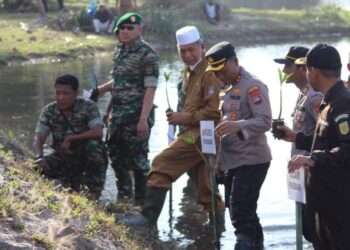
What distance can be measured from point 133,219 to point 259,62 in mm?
15977

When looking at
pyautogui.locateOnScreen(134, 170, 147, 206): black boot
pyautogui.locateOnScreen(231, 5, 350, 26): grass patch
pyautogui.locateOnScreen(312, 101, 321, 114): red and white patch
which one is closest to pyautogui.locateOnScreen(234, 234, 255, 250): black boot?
pyautogui.locateOnScreen(312, 101, 321, 114): red and white patch

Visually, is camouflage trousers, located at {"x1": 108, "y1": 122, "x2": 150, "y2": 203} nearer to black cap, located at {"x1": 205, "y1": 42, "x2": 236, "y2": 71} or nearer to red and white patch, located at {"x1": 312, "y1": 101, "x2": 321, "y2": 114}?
black cap, located at {"x1": 205, "y1": 42, "x2": 236, "y2": 71}

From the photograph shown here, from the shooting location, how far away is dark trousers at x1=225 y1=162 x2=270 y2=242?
605 centimetres

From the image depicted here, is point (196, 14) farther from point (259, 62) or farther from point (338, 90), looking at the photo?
point (338, 90)

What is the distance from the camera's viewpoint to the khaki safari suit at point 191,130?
677 centimetres

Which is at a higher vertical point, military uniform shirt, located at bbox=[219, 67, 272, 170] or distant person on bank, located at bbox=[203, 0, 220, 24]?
military uniform shirt, located at bbox=[219, 67, 272, 170]

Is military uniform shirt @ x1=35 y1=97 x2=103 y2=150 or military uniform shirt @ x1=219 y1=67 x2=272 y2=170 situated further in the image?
military uniform shirt @ x1=35 y1=97 x2=103 y2=150

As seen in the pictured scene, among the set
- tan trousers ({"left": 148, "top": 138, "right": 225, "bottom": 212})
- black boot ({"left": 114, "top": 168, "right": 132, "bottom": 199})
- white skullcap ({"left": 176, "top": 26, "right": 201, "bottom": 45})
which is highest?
white skullcap ({"left": 176, "top": 26, "right": 201, "bottom": 45})

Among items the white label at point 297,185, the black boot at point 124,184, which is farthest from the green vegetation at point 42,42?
the white label at point 297,185

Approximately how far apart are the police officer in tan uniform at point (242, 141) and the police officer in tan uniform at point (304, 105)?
0.24 m

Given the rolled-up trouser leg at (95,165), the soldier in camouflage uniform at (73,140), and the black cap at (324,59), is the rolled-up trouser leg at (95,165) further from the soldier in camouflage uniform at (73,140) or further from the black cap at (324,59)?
the black cap at (324,59)

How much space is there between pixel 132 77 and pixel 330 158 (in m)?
3.24

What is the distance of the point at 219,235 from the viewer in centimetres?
712

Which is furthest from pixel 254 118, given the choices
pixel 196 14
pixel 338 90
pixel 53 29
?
pixel 196 14
